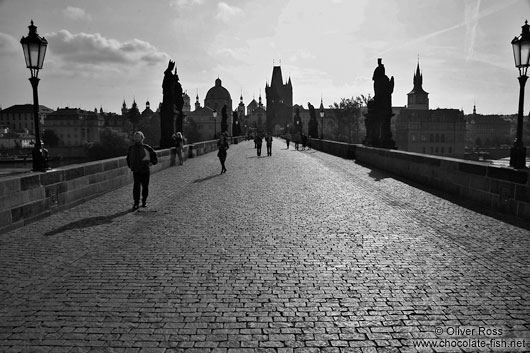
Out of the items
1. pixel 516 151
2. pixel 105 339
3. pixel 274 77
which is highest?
pixel 274 77

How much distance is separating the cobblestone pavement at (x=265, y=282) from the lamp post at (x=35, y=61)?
1.32 metres

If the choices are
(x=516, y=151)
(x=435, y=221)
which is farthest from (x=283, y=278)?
(x=516, y=151)

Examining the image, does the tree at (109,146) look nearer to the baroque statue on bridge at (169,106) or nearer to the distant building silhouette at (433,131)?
the baroque statue on bridge at (169,106)

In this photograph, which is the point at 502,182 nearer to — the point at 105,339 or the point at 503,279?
the point at 503,279

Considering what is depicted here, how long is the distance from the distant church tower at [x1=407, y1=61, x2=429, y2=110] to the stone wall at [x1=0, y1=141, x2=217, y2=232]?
134 metres

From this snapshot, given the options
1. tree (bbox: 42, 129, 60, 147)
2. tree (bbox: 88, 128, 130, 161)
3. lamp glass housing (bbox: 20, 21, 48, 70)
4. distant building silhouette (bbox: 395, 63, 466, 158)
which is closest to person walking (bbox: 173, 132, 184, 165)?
lamp glass housing (bbox: 20, 21, 48, 70)

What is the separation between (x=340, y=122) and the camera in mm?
99188

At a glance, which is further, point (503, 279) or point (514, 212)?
point (514, 212)

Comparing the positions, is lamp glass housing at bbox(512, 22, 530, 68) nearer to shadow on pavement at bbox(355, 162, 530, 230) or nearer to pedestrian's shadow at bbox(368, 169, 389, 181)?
shadow on pavement at bbox(355, 162, 530, 230)

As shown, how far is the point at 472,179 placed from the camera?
10.3 m

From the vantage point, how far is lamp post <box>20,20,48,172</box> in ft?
30.7

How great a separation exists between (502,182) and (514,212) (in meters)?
0.77

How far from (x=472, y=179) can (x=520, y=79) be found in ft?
8.45

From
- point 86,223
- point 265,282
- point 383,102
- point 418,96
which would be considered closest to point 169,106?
→ point 383,102
